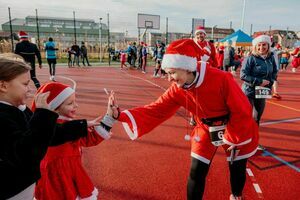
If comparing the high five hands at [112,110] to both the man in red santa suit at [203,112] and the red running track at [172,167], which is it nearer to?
the man in red santa suit at [203,112]

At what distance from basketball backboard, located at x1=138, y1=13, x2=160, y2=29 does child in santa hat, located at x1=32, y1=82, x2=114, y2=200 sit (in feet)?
81.2

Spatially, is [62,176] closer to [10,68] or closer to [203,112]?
[10,68]

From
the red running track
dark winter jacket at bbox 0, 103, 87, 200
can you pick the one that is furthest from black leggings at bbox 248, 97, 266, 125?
dark winter jacket at bbox 0, 103, 87, 200

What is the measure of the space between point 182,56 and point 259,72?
2.55 meters

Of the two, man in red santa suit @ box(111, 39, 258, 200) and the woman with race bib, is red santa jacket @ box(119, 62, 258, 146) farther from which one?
the woman with race bib

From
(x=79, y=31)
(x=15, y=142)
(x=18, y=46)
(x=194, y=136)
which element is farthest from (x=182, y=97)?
(x=79, y=31)

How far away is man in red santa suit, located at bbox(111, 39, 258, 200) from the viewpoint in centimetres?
233

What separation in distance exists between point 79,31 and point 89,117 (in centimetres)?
7283

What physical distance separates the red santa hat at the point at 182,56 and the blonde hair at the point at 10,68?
4.01 ft

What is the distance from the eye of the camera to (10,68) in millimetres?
1561

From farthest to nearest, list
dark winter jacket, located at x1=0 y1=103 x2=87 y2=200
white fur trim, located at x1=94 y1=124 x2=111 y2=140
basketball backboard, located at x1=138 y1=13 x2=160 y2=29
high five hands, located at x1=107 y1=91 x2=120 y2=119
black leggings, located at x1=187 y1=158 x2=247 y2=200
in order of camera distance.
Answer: basketball backboard, located at x1=138 y1=13 x2=160 y2=29 < black leggings, located at x1=187 y1=158 x2=247 y2=200 < high five hands, located at x1=107 y1=91 x2=120 y2=119 < white fur trim, located at x1=94 y1=124 x2=111 y2=140 < dark winter jacket, located at x1=0 y1=103 x2=87 y2=200

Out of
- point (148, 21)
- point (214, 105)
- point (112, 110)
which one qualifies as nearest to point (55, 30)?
point (148, 21)

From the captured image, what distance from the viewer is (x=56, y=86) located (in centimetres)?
209

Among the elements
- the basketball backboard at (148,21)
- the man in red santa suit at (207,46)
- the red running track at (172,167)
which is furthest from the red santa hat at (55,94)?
the basketball backboard at (148,21)
